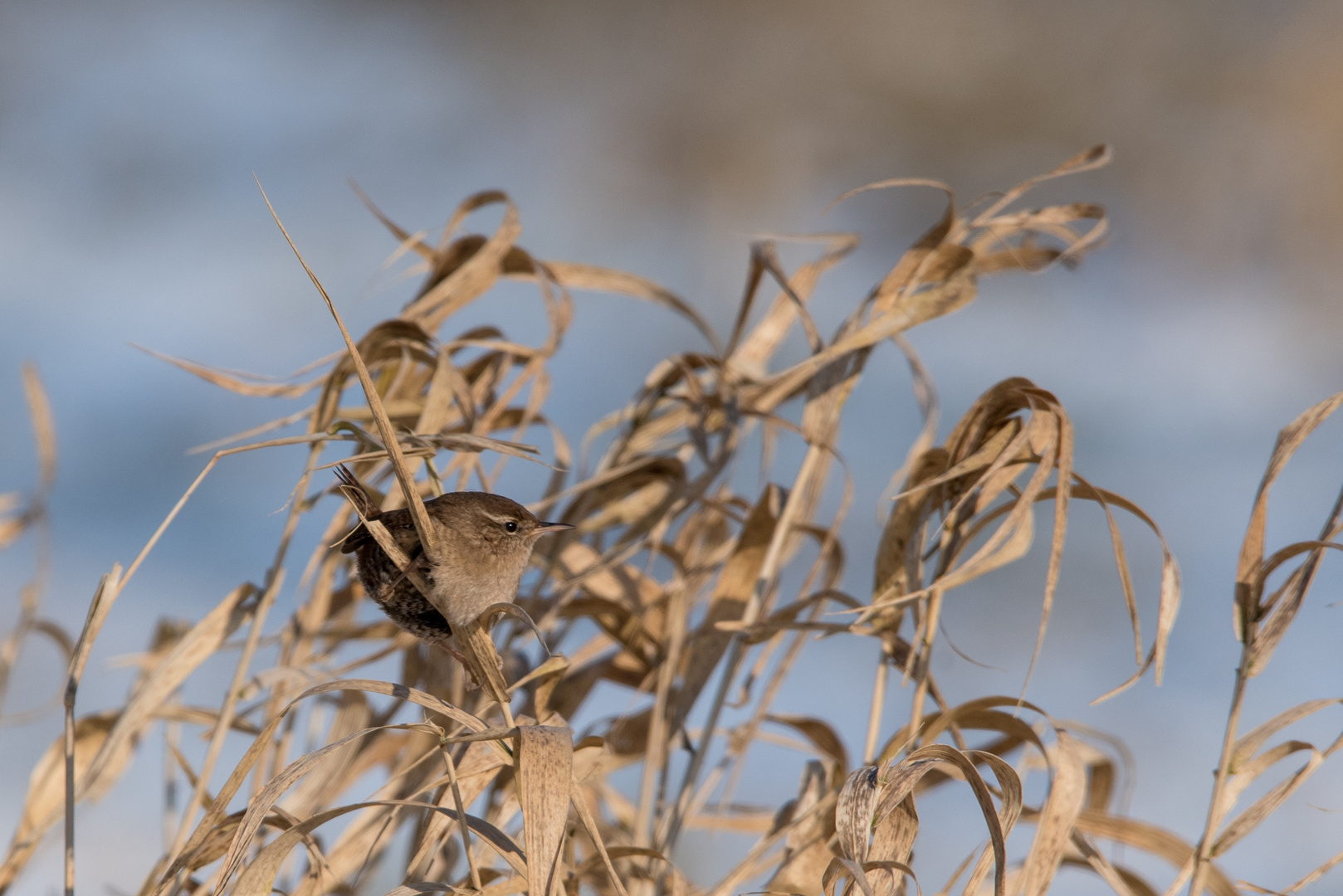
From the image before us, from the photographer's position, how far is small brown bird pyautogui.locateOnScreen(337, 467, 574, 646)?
6.16 feet

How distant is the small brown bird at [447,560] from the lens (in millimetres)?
1878

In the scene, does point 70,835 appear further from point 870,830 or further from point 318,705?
point 870,830

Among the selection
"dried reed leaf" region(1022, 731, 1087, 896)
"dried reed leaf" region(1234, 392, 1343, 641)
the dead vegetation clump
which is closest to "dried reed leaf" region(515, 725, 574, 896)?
the dead vegetation clump

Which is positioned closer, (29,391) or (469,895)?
(469,895)

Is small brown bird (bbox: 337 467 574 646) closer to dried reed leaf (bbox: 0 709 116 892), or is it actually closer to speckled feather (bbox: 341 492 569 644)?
speckled feather (bbox: 341 492 569 644)

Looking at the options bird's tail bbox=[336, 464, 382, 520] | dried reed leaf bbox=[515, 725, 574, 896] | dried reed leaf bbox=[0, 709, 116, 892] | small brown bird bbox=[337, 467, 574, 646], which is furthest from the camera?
dried reed leaf bbox=[0, 709, 116, 892]

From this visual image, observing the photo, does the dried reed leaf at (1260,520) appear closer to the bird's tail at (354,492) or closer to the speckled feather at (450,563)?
the speckled feather at (450,563)

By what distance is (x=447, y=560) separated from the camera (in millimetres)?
1864

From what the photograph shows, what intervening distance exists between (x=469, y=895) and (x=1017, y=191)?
6.07 ft

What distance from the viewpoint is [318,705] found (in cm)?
268

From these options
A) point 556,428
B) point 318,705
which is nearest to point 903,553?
point 556,428

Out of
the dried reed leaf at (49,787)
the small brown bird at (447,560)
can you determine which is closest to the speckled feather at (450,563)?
the small brown bird at (447,560)

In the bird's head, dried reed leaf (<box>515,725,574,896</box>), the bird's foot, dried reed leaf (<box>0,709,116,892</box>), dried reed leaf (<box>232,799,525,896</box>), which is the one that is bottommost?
dried reed leaf (<box>0,709,116,892</box>)

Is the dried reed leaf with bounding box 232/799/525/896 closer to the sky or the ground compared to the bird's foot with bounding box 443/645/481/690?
closer to the ground
